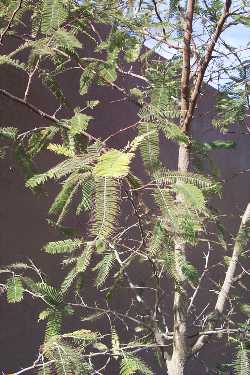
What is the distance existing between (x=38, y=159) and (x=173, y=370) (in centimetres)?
159

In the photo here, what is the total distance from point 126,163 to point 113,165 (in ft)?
0.12

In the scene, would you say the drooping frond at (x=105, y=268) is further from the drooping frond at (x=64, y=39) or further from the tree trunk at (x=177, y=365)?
the tree trunk at (x=177, y=365)

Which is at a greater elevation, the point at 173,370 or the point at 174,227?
the point at 174,227

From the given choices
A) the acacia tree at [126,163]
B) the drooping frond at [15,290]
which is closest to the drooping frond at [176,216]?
the acacia tree at [126,163]

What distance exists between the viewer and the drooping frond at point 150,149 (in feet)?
5.80

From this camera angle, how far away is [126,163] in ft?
4.64

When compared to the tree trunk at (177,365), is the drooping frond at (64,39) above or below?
above

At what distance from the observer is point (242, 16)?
2.70 meters

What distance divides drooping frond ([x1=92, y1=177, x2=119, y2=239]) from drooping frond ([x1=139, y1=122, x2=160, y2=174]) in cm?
32

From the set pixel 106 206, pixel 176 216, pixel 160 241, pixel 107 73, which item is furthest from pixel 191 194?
pixel 107 73

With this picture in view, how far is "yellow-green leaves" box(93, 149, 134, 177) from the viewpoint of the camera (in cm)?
140

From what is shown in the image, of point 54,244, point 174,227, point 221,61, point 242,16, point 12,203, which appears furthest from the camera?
point 12,203

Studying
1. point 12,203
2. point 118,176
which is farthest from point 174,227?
point 12,203

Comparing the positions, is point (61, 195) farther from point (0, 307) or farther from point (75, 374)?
point (0, 307)
